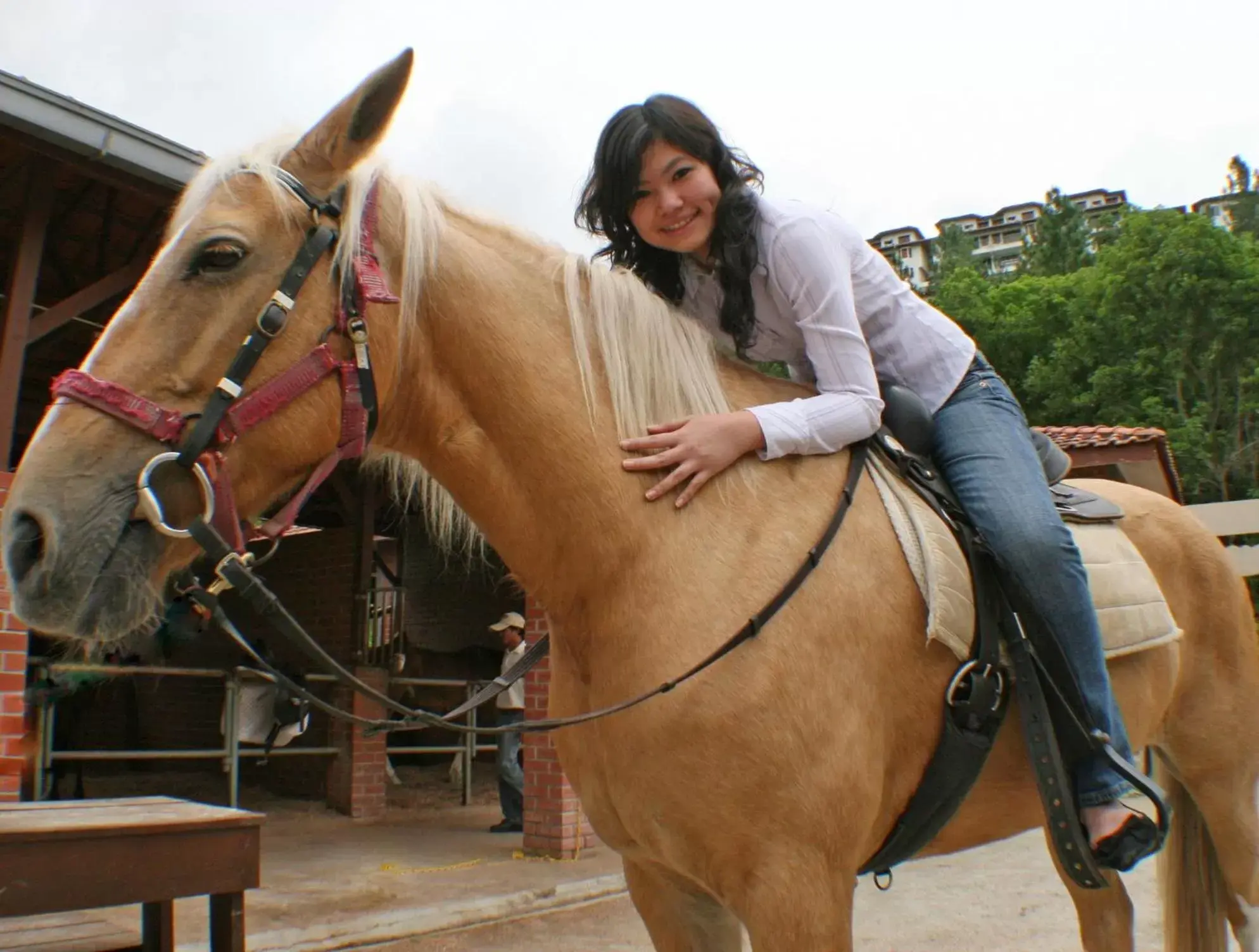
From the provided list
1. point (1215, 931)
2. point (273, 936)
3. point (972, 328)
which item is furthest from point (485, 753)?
point (972, 328)

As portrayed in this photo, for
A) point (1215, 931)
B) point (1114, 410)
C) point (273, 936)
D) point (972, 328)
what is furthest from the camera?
point (972, 328)

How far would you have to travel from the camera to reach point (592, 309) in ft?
6.45

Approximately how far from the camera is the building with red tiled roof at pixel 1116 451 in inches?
426

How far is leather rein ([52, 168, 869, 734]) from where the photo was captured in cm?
151

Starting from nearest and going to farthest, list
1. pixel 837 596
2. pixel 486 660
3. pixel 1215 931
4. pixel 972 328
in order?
pixel 837 596, pixel 1215 931, pixel 486 660, pixel 972 328

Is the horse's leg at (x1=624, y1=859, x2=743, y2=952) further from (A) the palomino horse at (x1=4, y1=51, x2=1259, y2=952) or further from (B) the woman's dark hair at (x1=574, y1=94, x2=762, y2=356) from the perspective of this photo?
(B) the woman's dark hair at (x1=574, y1=94, x2=762, y2=356)

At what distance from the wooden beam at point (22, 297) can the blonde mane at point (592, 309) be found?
129 inches

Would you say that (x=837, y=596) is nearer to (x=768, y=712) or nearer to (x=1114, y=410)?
(x=768, y=712)

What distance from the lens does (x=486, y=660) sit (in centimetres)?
1265

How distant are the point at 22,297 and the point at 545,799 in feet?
15.6

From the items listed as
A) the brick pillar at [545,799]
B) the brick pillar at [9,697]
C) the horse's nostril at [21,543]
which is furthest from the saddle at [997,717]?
the brick pillar at [545,799]

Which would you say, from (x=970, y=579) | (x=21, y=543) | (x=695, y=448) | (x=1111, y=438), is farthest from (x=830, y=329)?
(x=1111, y=438)

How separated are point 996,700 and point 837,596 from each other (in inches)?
16.3

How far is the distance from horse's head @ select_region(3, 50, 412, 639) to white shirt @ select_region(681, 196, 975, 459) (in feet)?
2.69
